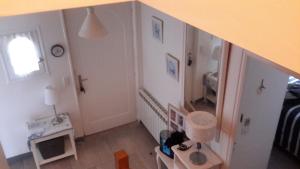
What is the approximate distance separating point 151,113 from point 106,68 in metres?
0.86

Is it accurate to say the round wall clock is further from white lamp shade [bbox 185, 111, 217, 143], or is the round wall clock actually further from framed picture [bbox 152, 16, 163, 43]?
white lamp shade [bbox 185, 111, 217, 143]

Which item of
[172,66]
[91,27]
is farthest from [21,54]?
[172,66]

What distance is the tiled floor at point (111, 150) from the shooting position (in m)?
3.65

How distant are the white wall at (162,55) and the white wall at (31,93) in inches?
39.8

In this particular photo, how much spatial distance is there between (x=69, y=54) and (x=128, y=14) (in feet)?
2.99

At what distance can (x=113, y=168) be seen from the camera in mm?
3594

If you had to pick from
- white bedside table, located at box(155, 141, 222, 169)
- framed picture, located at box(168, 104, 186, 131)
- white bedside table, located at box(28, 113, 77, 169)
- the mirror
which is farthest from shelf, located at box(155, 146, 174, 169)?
white bedside table, located at box(28, 113, 77, 169)

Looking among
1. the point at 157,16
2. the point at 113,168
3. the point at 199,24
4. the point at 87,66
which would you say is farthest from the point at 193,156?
the point at 199,24

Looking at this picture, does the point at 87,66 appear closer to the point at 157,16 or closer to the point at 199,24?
the point at 157,16

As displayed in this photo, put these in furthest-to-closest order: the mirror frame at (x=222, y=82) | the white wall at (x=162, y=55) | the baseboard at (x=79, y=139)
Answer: the baseboard at (x=79, y=139), the white wall at (x=162, y=55), the mirror frame at (x=222, y=82)

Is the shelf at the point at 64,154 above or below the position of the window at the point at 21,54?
below

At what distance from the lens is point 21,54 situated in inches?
129

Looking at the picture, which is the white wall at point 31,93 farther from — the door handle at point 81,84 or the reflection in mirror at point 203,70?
the reflection in mirror at point 203,70

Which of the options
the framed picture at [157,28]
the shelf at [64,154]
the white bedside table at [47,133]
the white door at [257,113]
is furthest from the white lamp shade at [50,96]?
the white door at [257,113]
